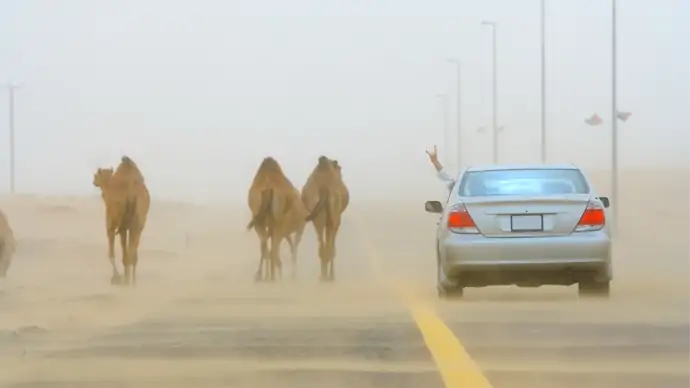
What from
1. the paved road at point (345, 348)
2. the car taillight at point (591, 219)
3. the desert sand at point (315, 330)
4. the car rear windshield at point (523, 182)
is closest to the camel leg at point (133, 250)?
the desert sand at point (315, 330)

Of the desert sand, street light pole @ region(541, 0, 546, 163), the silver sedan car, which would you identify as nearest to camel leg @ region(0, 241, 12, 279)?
the desert sand

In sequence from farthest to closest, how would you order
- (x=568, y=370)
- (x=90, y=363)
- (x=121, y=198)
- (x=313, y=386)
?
(x=121, y=198) < (x=90, y=363) < (x=568, y=370) < (x=313, y=386)

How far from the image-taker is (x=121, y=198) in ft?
77.3

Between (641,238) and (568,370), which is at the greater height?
(568,370)

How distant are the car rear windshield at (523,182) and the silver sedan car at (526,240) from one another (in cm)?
25

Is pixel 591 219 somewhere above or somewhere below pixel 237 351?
above

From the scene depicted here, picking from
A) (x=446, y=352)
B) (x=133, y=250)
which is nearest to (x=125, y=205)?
(x=133, y=250)

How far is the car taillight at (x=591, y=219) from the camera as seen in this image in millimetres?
16672

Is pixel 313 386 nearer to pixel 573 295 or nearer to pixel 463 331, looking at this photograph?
pixel 463 331

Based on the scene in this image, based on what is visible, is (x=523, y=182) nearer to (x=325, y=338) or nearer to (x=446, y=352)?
(x=325, y=338)

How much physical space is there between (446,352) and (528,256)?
18.2 feet

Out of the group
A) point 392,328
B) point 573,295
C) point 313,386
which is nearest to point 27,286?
point 573,295

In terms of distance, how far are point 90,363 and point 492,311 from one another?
5.29 m

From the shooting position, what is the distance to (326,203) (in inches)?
933
